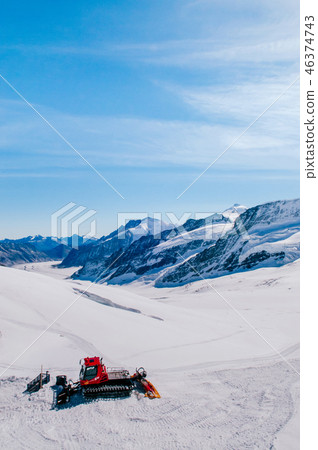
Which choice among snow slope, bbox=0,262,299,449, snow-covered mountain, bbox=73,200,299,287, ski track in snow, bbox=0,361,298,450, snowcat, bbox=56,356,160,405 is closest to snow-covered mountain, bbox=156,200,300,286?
snow-covered mountain, bbox=73,200,299,287

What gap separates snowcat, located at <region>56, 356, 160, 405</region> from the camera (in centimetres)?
1293

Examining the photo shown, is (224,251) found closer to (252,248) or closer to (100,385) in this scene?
(252,248)

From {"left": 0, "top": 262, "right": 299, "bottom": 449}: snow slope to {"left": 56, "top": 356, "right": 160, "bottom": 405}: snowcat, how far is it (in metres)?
0.42

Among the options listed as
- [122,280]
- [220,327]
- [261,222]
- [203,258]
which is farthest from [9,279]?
[261,222]

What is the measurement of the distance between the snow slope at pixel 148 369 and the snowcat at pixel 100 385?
419mm

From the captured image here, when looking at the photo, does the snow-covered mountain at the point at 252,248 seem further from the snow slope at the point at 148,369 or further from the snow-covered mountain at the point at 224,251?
the snow slope at the point at 148,369

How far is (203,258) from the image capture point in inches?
5123

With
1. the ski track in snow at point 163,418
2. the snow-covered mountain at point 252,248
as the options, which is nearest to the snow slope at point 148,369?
the ski track in snow at point 163,418

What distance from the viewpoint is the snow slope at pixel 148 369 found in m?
10.6

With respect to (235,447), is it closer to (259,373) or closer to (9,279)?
(259,373)

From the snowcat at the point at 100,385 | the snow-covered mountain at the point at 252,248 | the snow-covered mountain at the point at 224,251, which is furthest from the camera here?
the snow-covered mountain at the point at 224,251

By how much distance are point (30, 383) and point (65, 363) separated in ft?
9.28

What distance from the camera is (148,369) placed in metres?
16.3

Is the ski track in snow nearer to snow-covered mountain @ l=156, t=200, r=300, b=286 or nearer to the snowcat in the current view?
the snowcat
